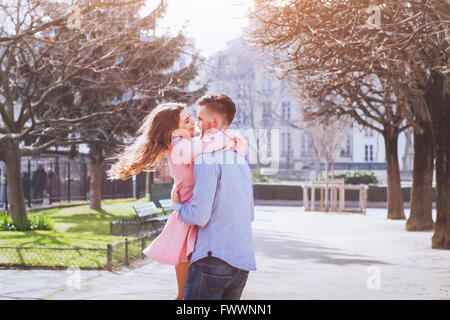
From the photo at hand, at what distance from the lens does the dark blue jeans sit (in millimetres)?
3266

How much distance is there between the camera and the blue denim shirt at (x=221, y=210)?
3.31m

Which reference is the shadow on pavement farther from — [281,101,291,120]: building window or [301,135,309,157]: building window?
[301,135,309,157]: building window

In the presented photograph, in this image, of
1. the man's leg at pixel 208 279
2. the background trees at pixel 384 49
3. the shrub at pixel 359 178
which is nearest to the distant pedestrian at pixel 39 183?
the background trees at pixel 384 49

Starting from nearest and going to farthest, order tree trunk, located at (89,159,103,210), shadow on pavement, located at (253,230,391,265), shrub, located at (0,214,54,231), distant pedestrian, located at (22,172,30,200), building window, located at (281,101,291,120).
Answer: shadow on pavement, located at (253,230,391,265) < shrub, located at (0,214,54,231) < tree trunk, located at (89,159,103,210) < distant pedestrian, located at (22,172,30,200) < building window, located at (281,101,291,120)

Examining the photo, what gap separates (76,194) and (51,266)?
59.1ft

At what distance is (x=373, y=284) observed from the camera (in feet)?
27.3

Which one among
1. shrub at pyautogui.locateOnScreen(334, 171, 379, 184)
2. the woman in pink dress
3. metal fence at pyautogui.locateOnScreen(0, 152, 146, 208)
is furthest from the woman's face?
shrub at pyautogui.locateOnScreen(334, 171, 379, 184)

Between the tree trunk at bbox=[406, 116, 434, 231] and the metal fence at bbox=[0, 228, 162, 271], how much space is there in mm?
8639

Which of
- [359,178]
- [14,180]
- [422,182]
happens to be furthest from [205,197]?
[359,178]

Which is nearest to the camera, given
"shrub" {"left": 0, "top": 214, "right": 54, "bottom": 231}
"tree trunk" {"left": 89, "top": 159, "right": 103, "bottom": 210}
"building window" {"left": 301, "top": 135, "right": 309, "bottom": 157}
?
"shrub" {"left": 0, "top": 214, "right": 54, "bottom": 231}

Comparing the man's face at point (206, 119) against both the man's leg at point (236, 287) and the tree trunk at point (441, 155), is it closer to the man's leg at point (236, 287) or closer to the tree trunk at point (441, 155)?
the man's leg at point (236, 287)

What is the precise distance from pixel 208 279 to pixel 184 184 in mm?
569

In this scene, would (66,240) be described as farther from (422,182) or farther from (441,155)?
(422,182)

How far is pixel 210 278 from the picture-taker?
3.28m
